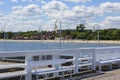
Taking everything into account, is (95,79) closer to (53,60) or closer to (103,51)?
(53,60)

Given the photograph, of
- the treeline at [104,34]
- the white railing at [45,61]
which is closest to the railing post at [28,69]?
the white railing at [45,61]

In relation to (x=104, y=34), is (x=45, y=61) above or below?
above

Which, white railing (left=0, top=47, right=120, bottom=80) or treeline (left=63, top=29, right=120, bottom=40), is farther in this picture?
treeline (left=63, top=29, right=120, bottom=40)


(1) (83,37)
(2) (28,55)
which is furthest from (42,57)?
(1) (83,37)

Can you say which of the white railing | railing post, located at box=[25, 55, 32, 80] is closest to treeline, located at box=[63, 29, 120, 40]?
the white railing

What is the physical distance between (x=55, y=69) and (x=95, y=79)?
1.53 meters

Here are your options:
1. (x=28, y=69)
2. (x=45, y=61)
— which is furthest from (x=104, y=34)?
(x=28, y=69)

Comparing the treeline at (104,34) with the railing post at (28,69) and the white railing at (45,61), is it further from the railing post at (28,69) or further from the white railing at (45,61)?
the railing post at (28,69)

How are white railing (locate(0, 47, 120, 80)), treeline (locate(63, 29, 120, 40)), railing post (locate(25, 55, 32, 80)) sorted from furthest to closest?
treeline (locate(63, 29, 120, 40)) → railing post (locate(25, 55, 32, 80)) → white railing (locate(0, 47, 120, 80))

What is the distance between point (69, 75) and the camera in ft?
38.0

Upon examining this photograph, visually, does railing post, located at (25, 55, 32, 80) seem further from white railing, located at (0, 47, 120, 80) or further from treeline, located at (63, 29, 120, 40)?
treeline, located at (63, 29, 120, 40)

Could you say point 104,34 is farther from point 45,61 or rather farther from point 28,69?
point 28,69

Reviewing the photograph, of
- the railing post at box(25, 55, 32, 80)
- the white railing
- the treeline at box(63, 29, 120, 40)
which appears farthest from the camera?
the treeline at box(63, 29, 120, 40)

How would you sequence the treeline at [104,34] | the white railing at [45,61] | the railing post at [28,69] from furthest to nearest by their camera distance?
the treeline at [104,34], the railing post at [28,69], the white railing at [45,61]
